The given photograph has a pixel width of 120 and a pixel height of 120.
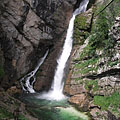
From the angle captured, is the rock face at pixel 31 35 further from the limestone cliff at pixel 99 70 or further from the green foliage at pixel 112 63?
the green foliage at pixel 112 63

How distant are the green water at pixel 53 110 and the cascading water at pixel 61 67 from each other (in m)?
1.93

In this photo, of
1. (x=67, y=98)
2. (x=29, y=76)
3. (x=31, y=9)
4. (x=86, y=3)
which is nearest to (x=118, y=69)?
(x=67, y=98)

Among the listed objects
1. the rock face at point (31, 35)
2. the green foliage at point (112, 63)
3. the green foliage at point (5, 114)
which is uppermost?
the rock face at point (31, 35)

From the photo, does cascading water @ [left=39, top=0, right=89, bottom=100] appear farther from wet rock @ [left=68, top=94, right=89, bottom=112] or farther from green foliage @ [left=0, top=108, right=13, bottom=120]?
green foliage @ [left=0, top=108, right=13, bottom=120]

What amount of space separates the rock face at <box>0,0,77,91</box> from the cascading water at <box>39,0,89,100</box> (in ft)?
2.27

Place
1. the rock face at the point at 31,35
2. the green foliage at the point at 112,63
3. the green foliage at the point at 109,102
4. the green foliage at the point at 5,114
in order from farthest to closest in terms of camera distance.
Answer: the rock face at the point at 31,35
the green foliage at the point at 112,63
the green foliage at the point at 109,102
the green foliage at the point at 5,114

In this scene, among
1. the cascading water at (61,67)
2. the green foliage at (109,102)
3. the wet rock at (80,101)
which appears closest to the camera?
the green foliage at (109,102)

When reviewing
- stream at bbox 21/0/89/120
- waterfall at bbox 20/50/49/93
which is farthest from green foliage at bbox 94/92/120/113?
waterfall at bbox 20/50/49/93

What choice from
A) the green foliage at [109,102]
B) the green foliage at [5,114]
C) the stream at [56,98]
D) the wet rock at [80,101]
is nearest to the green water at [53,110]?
the stream at [56,98]

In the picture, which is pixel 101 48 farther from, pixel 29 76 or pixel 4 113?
pixel 4 113

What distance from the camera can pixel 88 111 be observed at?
16609mm

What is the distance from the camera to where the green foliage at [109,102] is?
1529cm

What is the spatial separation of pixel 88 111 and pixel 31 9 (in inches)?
585

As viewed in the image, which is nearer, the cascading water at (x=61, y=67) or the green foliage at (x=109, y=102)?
the green foliage at (x=109, y=102)
